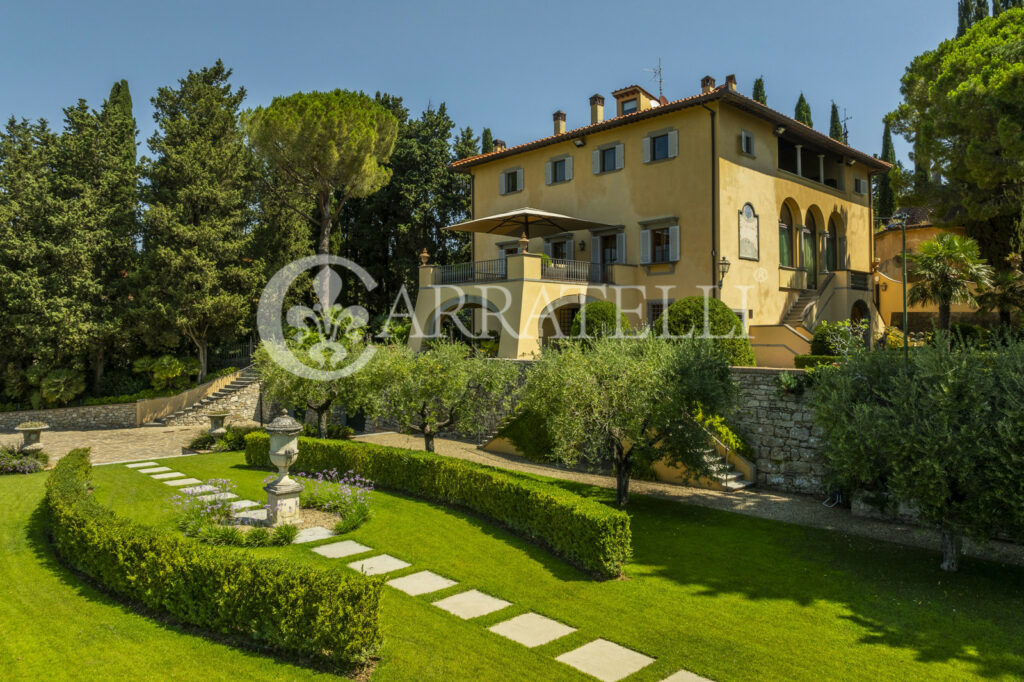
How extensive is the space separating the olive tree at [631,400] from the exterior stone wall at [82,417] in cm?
2139

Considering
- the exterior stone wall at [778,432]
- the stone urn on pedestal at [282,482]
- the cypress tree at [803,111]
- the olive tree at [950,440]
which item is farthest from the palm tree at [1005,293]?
the cypress tree at [803,111]

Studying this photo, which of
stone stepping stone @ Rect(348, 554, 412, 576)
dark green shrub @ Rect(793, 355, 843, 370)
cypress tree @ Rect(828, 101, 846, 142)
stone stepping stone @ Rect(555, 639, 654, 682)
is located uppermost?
cypress tree @ Rect(828, 101, 846, 142)

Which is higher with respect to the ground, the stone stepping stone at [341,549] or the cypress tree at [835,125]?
the cypress tree at [835,125]

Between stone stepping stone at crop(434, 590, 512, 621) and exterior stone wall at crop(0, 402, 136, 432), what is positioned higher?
exterior stone wall at crop(0, 402, 136, 432)

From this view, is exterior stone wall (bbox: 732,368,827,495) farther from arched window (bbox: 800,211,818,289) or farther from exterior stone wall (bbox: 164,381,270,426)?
exterior stone wall (bbox: 164,381,270,426)

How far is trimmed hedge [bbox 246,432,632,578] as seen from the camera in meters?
8.58

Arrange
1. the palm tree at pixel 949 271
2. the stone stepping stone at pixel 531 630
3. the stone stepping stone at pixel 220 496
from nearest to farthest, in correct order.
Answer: the stone stepping stone at pixel 531 630, the stone stepping stone at pixel 220 496, the palm tree at pixel 949 271

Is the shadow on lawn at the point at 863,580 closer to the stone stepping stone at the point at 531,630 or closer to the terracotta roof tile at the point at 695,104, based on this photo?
the stone stepping stone at the point at 531,630

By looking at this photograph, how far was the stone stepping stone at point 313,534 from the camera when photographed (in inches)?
386

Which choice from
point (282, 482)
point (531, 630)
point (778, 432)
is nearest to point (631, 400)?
point (778, 432)

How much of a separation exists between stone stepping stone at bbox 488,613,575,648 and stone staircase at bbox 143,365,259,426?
23162mm

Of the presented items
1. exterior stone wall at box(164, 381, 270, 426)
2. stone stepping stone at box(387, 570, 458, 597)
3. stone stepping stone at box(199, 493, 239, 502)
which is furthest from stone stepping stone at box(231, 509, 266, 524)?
exterior stone wall at box(164, 381, 270, 426)

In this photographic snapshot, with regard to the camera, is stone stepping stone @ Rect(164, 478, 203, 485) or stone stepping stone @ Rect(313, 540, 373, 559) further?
stone stepping stone @ Rect(164, 478, 203, 485)

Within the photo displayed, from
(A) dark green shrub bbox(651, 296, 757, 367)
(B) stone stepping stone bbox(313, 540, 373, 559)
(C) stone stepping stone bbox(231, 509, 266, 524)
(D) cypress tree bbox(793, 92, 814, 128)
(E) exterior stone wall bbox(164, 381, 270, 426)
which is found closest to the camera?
(B) stone stepping stone bbox(313, 540, 373, 559)
